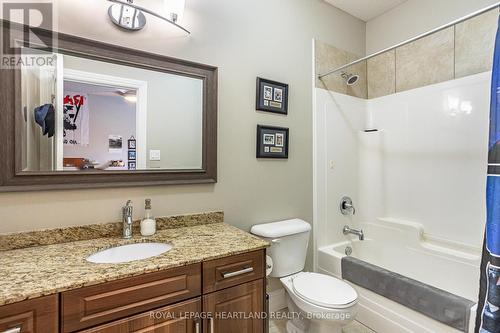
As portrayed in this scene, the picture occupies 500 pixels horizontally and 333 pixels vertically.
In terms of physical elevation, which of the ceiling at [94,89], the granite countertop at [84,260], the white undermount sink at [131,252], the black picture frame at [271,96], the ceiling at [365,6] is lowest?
the white undermount sink at [131,252]

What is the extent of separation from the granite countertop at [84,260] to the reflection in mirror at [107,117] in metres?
0.40

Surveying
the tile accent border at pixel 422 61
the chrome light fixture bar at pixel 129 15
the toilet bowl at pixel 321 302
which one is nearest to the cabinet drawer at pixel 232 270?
the toilet bowl at pixel 321 302

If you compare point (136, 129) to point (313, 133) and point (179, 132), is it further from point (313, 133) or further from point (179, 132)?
point (313, 133)

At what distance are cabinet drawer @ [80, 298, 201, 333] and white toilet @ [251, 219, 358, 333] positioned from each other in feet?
2.34

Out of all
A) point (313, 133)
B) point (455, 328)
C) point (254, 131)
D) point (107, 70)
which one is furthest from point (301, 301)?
point (107, 70)

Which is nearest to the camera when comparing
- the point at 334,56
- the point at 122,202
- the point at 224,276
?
the point at 224,276

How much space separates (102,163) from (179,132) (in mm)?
466

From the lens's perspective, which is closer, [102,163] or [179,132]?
[102,163]

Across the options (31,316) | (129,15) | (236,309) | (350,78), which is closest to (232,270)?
(236,309)

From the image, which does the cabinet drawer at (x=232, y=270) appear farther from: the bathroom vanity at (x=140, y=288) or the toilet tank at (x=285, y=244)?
the toilet tank at (x=285, y=244)

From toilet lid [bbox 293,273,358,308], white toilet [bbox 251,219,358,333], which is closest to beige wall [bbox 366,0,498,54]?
white toilet [bbox 251,219,358,333]

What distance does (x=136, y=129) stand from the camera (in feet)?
4.77

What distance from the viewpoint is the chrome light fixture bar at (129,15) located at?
53.6 inches

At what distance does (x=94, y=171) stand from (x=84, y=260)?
1.58 ft
